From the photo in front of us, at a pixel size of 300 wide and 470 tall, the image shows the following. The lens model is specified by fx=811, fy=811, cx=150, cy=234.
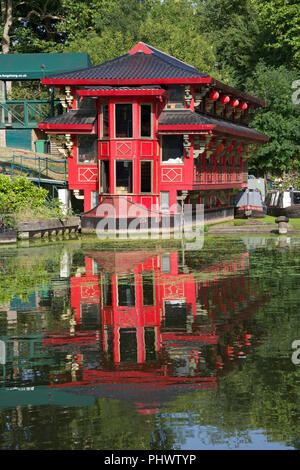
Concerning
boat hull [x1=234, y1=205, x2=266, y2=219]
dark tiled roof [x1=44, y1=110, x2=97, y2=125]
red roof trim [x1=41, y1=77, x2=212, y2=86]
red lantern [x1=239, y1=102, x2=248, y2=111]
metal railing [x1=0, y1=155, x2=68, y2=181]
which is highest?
red roof trim [x1=41, y1=77, x2=212, y2=86]

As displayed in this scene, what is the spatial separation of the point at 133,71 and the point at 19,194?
794 centimetres

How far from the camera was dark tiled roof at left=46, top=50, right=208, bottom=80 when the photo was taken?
3775 cm

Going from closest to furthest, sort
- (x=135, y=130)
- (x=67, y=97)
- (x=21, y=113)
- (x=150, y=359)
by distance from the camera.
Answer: (x=150, y=359), (x=135, y=130), (x=67, y=97), (x=21, y=113)

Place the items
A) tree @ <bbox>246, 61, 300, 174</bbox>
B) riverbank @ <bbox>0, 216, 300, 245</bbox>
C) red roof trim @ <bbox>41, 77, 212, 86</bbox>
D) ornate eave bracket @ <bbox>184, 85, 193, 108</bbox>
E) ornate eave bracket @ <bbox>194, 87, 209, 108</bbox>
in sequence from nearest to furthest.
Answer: riverbank @ <bbox>0, 216, 300, 245</bbox> < red roof trim @ <bbox>41, 77, 212, 86</bbox> < ornate eave bracket @ <bbox>184, 85, 193, 108</bbox> < ornate eave bracket @ <bbox>194, 87, 209, 108</bbox> < tree @ <bbox>246, 61, 300, 174</bbox>

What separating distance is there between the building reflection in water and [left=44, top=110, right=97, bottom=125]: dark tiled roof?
17.3 metres

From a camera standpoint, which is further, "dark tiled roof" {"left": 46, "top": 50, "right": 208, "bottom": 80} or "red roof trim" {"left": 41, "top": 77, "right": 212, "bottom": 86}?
"dark tiled roof" {"left": 46, "top": 50, "right": 208, "bottom": 80}

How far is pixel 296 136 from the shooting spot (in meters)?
67.7

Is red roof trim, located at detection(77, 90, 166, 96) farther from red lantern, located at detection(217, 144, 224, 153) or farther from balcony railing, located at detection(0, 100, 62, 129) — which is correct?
balcony railing, located at detection(0, 100, 62, 129)

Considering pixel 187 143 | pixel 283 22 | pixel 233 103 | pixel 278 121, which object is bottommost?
pixel 187 143

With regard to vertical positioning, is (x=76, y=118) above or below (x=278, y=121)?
above

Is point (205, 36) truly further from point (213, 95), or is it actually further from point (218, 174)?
point (213, 95)

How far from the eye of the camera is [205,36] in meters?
80.0

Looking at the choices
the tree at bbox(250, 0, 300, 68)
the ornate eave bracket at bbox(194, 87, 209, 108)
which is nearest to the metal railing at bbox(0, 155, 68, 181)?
the ornate eave bracket at bbox(194, 87, 209, 108)

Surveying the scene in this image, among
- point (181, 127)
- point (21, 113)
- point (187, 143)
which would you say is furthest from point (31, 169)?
point (181, 127)
